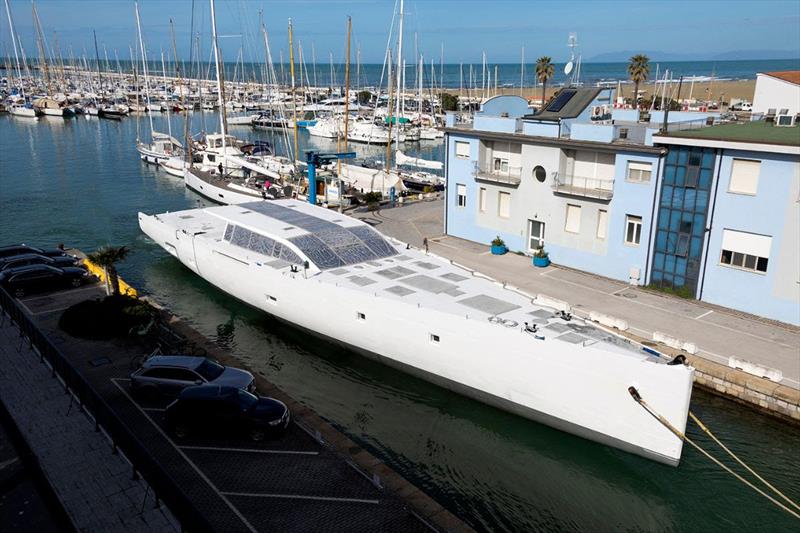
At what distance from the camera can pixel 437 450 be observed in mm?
15477

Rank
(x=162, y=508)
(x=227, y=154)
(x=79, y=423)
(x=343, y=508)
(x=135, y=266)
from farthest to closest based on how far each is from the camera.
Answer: (x=227, y=154) → (x=135, y=266) → (x=79, y=423) → (x=343, y=508) → (x=162, y=508)

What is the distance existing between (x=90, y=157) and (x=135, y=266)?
1646 inches

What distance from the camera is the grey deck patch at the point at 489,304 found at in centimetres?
1768

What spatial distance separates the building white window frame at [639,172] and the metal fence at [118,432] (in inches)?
778

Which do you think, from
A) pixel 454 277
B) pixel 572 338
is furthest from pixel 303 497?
pixel 454 277

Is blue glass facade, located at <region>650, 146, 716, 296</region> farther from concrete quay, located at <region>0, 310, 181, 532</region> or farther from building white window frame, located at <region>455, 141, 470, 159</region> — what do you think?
concrete quay, located at <region>0, 310, 181, 532</region>

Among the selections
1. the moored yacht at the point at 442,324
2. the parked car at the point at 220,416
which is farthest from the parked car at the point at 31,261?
the parked car at the point at 220,416

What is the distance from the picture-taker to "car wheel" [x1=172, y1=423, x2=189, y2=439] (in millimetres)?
13836

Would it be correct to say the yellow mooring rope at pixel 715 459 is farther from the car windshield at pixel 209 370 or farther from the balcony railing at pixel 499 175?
the balcony railing at pixel 499 175

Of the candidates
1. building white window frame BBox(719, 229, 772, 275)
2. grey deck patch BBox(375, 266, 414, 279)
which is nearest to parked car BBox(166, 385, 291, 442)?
grey deck patch BBox(375, 266, 414, 279)

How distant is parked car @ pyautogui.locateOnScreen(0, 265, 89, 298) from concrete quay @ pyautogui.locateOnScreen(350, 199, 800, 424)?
15455 millimetres

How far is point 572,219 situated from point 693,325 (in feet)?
25.3

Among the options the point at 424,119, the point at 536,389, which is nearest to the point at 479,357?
the point at 536,389

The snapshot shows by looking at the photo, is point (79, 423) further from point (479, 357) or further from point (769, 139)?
point (769, 139)
